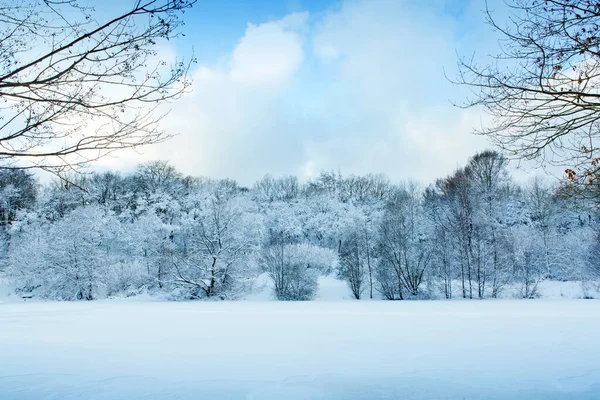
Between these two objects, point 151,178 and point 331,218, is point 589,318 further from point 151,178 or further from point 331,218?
point 151,178

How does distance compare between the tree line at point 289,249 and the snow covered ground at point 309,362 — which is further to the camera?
the tree line at point 289,249

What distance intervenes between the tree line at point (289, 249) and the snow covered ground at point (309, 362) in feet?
52.6

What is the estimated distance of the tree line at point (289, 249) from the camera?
26312 millimetres

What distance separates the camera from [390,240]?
→ 2825 centimetres

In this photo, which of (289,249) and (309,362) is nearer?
(309,362)

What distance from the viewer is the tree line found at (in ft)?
86.3

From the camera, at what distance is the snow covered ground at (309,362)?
458 centimetres

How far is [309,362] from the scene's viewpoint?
20.2 feet

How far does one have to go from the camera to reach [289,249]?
29.3 metres

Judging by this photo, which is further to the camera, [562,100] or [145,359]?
[145,359]

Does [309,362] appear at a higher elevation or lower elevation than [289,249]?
lower

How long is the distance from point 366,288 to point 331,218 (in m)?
15.4

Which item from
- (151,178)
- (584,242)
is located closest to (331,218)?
(151,178)

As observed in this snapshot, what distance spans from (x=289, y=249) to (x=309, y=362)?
23.2 m
